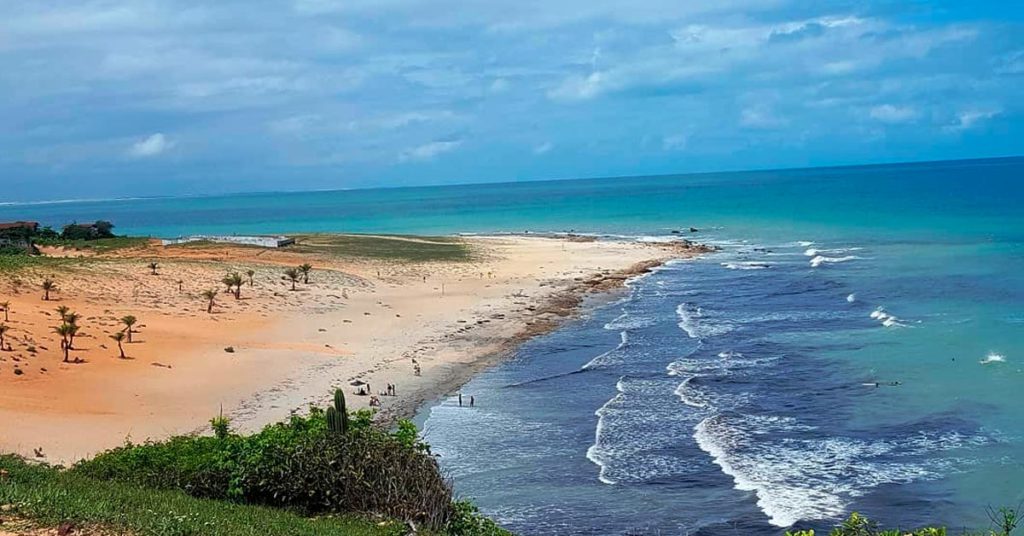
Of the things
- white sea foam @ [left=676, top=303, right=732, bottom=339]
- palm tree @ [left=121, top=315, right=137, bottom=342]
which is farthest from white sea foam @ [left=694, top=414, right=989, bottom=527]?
palm tree @ [left=121, top=315, right=137, bottom=342]

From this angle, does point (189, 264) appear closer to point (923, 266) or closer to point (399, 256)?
point (399, 256)

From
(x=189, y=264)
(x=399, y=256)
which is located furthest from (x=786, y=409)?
(x=399, y=256)

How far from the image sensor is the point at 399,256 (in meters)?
64.8

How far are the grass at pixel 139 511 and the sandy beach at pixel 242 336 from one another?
20.5 feet

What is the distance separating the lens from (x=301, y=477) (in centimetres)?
1367

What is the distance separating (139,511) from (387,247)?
200 feet

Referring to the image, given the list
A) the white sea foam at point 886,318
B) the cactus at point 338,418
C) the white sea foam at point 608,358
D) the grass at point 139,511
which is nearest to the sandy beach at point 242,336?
the white sea foam at point 608,358

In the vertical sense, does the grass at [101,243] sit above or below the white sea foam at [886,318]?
above

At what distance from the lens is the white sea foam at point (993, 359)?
2904cm

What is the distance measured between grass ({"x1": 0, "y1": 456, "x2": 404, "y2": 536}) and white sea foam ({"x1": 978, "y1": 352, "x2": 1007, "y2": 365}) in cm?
2349

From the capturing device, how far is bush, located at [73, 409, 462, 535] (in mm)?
13305

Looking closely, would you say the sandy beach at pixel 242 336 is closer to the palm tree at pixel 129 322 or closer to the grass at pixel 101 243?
the palm tree at pixel 129 322

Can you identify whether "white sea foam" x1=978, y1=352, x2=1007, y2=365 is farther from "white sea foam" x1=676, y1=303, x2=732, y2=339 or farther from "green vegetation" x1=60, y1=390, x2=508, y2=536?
"green vegetation" x1=60, y1=390, x2=508, y2=536

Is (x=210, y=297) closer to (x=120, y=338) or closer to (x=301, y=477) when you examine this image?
(x=120, y=338)
